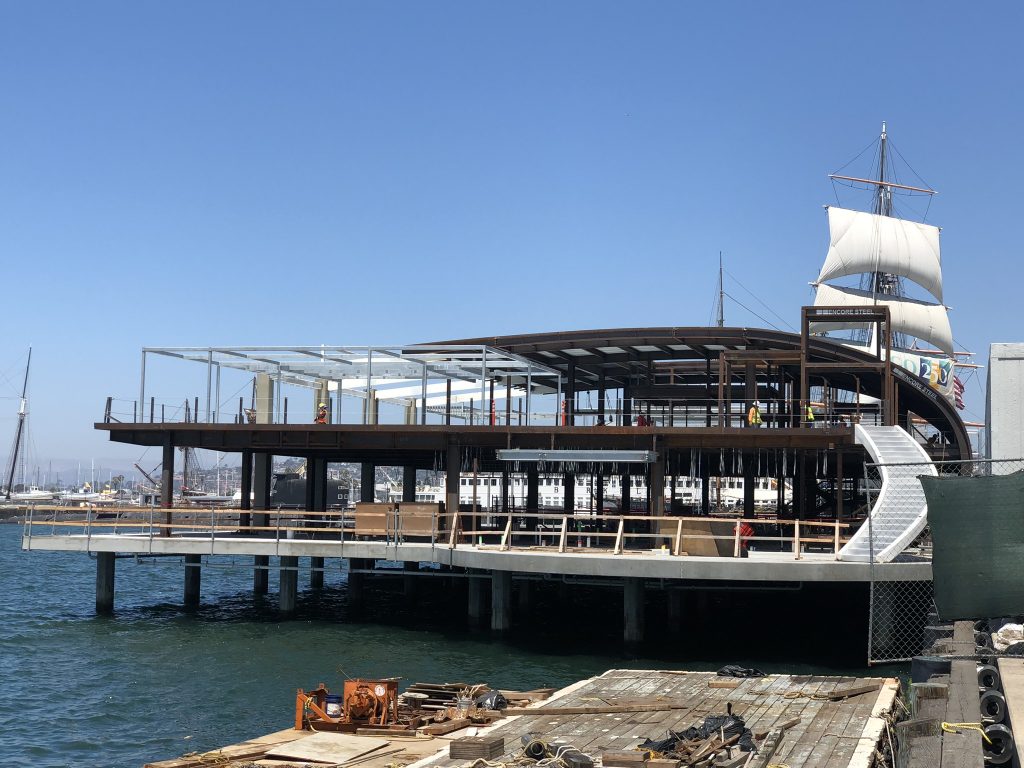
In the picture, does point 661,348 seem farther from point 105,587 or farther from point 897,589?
point 105,587

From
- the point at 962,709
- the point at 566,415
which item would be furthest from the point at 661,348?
the point at 962,709

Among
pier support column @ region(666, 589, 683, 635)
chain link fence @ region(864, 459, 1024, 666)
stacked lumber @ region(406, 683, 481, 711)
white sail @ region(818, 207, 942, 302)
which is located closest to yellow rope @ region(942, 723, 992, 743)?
stacked lumber @ region(406, 683, 481, 711)

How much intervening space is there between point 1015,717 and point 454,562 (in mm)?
19588

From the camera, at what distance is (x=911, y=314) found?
337ft

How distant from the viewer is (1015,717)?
1142 centimetres

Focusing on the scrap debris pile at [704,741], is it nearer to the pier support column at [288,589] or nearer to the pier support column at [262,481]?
the pier support column at [288,589]

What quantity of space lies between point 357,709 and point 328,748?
1541 mm

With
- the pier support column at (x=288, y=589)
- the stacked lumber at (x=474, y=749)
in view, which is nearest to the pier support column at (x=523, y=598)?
the pier support column at (x=288, y=589)

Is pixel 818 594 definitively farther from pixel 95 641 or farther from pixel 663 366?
pixel 95 641

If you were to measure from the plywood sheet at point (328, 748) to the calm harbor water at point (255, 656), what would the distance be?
4.10 metres

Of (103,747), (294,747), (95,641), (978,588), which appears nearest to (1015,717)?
(978,588)

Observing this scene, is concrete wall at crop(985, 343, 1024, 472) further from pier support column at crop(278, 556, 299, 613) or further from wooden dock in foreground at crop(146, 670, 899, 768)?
pier support column at crop(278, 556, 299, 613)

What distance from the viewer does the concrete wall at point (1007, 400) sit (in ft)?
93.2

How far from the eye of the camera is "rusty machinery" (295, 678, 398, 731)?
52.5ft
